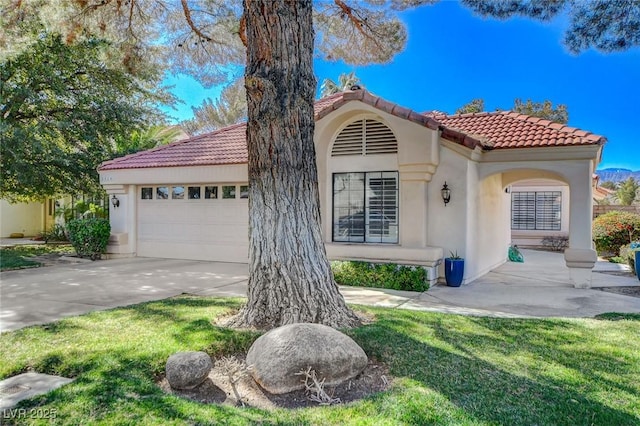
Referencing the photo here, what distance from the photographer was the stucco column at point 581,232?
9.95 m

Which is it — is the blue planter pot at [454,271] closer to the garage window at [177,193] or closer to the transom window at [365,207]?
the transom window at [365,207]

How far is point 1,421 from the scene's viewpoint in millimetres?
3420

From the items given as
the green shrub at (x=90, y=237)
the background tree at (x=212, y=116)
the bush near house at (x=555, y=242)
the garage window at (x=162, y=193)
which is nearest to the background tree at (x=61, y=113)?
the green shrub at (x=90, y=237)

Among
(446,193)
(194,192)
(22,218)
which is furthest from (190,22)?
(22,218)

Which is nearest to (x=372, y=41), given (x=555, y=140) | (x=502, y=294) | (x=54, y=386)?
(x=555, y=140)

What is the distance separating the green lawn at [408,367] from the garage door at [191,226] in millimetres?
7424

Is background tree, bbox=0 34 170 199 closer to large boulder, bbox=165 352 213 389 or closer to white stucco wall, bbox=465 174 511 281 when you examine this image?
white stucco wall, bbox=465 174 511 281

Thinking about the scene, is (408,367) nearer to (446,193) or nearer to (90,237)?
(446,193)

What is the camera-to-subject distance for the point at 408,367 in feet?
15.0

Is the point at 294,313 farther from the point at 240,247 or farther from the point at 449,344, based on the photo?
the point at 240,247

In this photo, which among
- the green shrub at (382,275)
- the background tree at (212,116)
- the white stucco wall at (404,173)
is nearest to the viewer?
the green shrub at (382,275)

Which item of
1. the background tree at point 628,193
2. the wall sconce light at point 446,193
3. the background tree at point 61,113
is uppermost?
the background tree at point 61,113

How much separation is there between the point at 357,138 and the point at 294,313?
23.2ft

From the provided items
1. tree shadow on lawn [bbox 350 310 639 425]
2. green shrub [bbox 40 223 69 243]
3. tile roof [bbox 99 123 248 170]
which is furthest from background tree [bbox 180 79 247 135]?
tree shadow on lawn [bbox 350 310 639 425]
